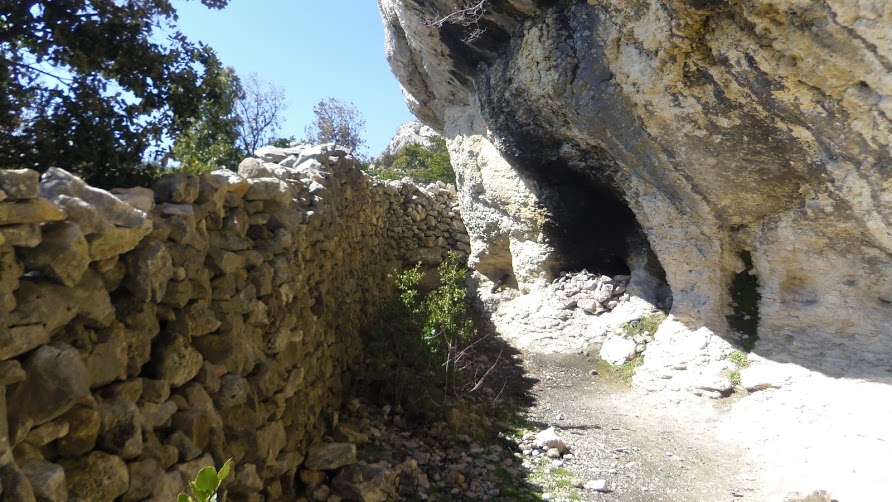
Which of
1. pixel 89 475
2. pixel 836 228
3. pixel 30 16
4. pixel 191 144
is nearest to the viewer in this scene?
pixel 89 475

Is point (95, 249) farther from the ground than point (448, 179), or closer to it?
closer to it

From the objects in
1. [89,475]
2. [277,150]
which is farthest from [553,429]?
[89,475]

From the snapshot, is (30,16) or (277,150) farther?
(277,150)

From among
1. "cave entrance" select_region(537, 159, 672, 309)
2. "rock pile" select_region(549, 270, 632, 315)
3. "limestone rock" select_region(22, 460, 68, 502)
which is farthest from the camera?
"rock pile" select_region(549, 270, 632, 315)

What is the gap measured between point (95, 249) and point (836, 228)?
6820 mm

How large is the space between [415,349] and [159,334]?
358 centimetres

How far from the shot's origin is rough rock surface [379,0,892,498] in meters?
5.50

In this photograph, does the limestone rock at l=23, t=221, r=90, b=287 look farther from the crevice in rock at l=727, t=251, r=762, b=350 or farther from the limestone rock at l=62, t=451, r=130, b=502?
the crevice in rock at l=727, t=251, r=762, b=350

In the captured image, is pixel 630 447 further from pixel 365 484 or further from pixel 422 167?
pixel 422 167

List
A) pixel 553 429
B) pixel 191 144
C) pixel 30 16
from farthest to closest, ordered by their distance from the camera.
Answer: pixel 553 429 → pixel 191 144 → pixel 30 16

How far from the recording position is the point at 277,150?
5.73 m

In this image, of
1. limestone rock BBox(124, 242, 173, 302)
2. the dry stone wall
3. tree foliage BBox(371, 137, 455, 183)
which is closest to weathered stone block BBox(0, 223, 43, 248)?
the dry stone wall

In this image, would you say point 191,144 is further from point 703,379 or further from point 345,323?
point 703,379

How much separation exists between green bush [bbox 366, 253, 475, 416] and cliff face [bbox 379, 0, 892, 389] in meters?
2.75
